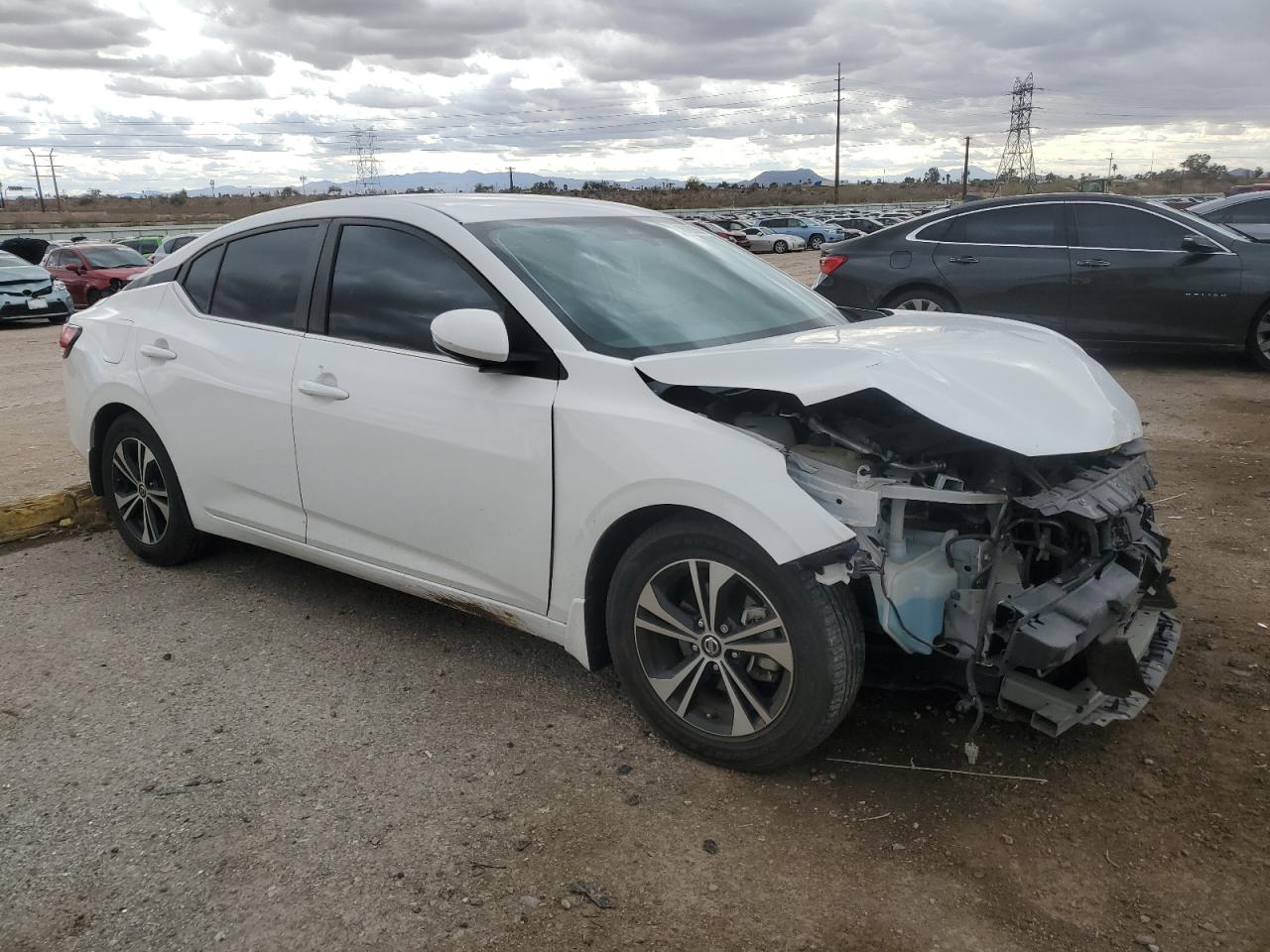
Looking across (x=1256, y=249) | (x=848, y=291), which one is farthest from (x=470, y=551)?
(x=1256, y=249)

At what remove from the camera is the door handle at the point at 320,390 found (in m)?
3.73

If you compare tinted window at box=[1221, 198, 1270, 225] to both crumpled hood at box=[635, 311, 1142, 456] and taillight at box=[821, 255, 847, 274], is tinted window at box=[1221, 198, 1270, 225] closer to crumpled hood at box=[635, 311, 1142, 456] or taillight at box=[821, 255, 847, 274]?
taillight at box=[821, 255, 847, 274]

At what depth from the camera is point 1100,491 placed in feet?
10.1

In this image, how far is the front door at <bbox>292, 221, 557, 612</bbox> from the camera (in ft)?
10.9

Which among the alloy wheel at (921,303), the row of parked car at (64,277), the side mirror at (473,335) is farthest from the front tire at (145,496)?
the row of parked car at (64,277)

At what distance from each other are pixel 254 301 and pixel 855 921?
10.6ft

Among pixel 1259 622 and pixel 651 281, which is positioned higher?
pixel 651 281

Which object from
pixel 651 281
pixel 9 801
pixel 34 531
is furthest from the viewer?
pixel 34 531

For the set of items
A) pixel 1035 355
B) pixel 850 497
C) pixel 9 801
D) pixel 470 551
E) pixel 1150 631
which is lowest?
pixel 9 801

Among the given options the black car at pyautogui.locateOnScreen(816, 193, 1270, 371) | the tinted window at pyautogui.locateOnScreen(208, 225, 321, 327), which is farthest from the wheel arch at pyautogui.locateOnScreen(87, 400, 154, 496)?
the black car at pyautogui.locateOnScreen(816, 193, 1270, 371)

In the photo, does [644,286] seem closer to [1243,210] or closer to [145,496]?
[145,496]

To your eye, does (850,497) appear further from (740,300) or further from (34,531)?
(34,531)

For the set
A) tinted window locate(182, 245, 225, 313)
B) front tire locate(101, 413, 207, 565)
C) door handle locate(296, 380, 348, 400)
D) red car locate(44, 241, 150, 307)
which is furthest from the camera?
red car locate(44, 241, 150, 307)

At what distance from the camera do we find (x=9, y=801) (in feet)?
9.92
